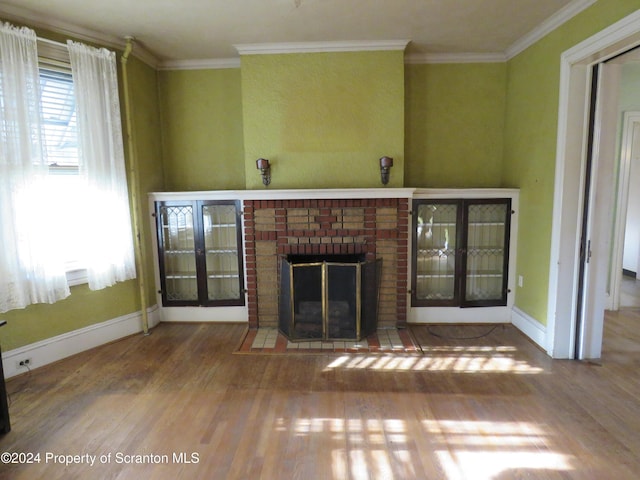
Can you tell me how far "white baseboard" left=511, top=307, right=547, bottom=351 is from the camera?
3.22m

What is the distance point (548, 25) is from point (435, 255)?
2154 mm

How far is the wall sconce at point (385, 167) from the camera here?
348 cm

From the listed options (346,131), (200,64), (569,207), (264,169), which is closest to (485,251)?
(569,207)

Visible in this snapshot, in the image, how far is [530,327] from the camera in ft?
11.3

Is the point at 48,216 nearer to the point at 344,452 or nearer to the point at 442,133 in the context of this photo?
the point at 344,452

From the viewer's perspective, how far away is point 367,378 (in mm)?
2807

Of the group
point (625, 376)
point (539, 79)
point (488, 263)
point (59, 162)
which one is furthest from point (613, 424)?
point (59, 162)

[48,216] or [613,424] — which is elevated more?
[48,216]

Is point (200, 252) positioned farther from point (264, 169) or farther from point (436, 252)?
point (436, 252)

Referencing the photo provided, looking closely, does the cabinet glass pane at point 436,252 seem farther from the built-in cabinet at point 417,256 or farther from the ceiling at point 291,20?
the ceiling at point 291,20

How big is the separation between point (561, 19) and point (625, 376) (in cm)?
270

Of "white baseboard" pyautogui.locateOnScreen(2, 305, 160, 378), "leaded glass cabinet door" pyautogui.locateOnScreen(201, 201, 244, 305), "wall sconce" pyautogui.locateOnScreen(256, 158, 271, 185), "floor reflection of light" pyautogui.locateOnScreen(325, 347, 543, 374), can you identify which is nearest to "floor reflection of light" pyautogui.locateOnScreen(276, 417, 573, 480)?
"floor reflection of light" pyautogui.locateOnScreen(325, 347, 543, 374)

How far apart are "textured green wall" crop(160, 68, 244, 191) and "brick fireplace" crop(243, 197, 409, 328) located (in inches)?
31.1

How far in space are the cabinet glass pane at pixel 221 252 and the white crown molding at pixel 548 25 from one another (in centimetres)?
311
